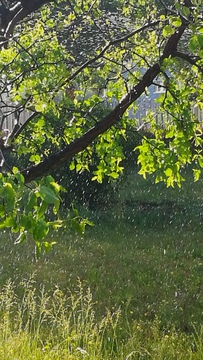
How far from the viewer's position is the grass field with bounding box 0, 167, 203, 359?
14.4 ft

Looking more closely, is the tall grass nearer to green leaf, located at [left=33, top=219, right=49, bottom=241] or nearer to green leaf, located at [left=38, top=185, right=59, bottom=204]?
green leaf, located at [left=33, top=219, right=49, bottom=241]

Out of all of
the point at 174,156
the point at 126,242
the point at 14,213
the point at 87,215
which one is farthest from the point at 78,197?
the point at 14,213

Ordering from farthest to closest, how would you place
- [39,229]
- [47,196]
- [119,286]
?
[119,286] < [39,229] < [47,196]

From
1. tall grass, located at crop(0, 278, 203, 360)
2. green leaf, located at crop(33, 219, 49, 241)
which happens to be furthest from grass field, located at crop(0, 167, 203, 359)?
green leaf, located at crop(33, 219, 49, 241)

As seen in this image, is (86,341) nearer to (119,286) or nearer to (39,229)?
(119,286)

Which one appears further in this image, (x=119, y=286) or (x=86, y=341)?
(x=119, y=286)

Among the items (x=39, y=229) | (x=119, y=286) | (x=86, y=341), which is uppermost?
(x=39, y=229)

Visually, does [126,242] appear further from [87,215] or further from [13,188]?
Result: [13,188]

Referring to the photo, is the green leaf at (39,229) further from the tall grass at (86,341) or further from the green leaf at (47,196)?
the tall grass at (86,341)

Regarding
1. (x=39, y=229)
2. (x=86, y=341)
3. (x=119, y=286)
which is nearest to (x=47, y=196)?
(x=39, y=229)

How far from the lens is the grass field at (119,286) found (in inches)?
173

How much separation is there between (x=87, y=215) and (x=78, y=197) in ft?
1.17

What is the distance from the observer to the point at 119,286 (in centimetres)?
627

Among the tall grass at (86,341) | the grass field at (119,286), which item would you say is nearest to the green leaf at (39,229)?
the grass field at (119,286)
